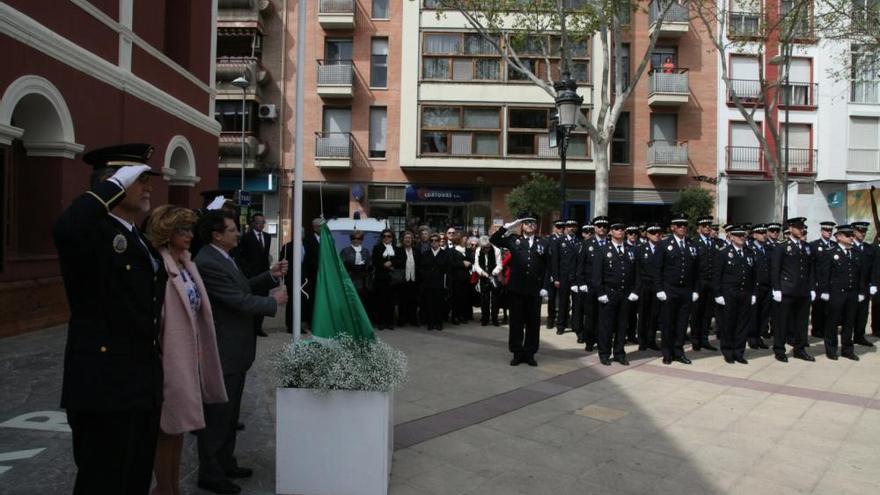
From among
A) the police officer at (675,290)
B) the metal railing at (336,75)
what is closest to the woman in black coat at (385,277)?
the police officer at (675,290)

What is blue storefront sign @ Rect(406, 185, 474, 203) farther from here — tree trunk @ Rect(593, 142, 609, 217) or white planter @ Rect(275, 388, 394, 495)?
white planter @ Rect(275, 388, 394, 495)

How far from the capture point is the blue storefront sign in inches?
1093

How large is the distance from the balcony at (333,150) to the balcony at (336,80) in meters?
1.84

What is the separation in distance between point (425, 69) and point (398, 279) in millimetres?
17594

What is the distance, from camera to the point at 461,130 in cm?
2684

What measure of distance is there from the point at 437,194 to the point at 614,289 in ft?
64.0

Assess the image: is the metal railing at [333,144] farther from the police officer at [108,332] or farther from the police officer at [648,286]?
the police officer at [108,332]

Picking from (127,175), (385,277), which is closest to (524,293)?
(385,277)

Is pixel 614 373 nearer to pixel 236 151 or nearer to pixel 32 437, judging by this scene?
pixel 32 437

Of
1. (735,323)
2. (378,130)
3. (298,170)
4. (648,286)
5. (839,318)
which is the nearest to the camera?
(298,170)

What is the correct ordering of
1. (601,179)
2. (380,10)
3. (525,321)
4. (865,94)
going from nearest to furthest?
1. (525,321)
2. (601,179)
3. (380,10)
4. (865,94)

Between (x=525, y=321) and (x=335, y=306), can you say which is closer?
(x=335, y=306)

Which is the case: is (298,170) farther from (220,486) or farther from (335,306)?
(220,486)

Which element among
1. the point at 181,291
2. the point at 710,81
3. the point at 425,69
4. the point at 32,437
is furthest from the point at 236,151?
the point at 181,291
